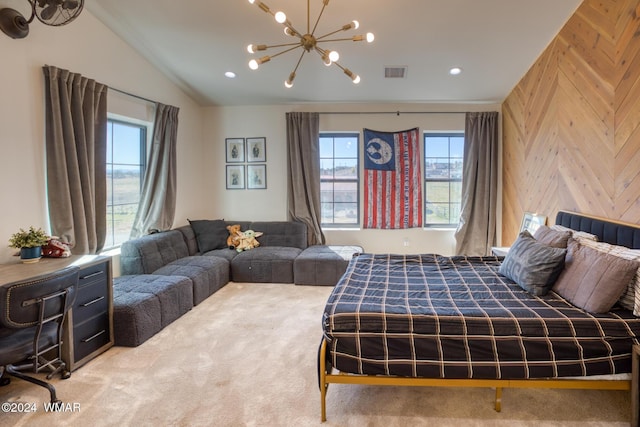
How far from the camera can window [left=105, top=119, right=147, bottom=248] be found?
3.91m

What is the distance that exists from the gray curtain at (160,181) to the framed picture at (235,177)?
1055 mm

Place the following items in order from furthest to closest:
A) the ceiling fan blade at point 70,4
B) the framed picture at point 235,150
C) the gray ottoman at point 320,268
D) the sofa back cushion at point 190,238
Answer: the framed picture at point 235,150 < the sofa back cushion at point 190,238 < the gray ottoman at point 320,268 < the ceiling fan blade at point 70,4

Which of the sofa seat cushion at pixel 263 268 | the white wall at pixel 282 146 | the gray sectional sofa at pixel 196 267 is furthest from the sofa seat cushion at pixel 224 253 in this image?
the white wall at pixel 282 146

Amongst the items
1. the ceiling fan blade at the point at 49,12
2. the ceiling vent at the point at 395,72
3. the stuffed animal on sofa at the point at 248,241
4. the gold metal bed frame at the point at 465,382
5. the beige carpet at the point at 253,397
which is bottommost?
the beige carpet at the point at 253,397

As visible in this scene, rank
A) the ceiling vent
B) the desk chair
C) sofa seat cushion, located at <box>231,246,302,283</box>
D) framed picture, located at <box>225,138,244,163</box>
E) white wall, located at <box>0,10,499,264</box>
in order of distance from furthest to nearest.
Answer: framed picture, located at <box>225,138,244,163</box>
sofa seat cushion, located at <box>231,246,302,283</box>
the ceiling vent
white wall, located at <box>0,10,499,264</box>
the desk chair

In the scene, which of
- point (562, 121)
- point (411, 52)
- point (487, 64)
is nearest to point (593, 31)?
point (562, 121)

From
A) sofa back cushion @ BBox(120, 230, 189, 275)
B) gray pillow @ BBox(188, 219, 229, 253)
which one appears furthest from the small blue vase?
gray pillow @ BBox(188, 219, 229, 253)

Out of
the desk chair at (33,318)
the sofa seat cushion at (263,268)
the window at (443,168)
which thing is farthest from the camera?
the window at (443,168)

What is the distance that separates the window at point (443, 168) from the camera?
17.6 feet

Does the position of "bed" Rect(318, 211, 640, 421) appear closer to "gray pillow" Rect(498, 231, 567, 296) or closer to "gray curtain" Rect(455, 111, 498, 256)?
"gray pillow" Rect(498, 231, 567, 296)

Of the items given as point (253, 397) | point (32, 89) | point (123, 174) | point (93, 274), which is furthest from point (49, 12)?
point (253, 397)

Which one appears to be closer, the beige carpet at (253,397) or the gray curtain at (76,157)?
the beige carpet at (253,397)

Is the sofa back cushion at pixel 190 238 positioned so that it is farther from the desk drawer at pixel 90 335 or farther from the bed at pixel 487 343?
the bed at pixel 487 343

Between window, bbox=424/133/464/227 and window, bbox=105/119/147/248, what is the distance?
3955 mm
